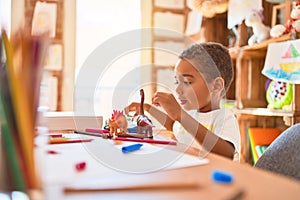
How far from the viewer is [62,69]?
220 cm

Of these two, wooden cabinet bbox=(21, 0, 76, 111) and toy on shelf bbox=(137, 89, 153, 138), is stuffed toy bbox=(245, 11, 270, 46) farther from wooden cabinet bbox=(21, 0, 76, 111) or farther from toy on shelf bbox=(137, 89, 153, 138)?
toy on shelf bbox=(137, 89, 153, 138)

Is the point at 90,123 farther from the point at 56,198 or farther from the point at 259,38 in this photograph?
the point at 259,38

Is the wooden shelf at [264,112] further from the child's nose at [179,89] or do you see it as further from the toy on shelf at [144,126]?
the toy on shelf at [144,126]

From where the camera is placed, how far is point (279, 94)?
1.67m

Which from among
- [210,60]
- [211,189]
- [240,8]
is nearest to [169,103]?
[210,60]

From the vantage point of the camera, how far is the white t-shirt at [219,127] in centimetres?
86

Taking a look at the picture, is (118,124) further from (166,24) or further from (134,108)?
(166,24)

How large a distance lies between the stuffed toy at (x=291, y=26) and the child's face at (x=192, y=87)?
0.74 metres

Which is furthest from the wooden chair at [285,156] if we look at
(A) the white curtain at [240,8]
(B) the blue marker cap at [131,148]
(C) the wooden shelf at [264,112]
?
(A) the white curtain at [240,8]

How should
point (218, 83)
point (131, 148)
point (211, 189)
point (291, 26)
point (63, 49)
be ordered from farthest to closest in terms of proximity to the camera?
point (63, 49)
point (291, 26)
point (218, 83)
point (131, 148)
point (211, 189)

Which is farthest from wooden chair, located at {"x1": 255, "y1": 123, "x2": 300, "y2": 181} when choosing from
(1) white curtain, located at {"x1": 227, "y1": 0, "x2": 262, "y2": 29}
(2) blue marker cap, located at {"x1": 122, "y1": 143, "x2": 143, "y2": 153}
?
(1) white curtain, located at {"x1": 227, "y1": 0, "x2": 262, "y2": 29}

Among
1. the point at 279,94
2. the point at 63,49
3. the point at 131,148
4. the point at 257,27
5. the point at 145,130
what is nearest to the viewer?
the point at 131,148

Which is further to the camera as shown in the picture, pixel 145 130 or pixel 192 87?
pixel 192 87

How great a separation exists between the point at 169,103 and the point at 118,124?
0.41 feet
